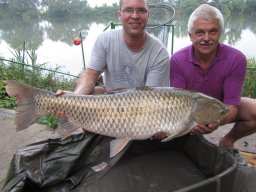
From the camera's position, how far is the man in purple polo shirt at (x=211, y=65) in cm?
245

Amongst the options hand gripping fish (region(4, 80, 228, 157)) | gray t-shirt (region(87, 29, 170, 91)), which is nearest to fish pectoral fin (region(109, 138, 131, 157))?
hand gripping fish (region(4, 80, 228, 157))

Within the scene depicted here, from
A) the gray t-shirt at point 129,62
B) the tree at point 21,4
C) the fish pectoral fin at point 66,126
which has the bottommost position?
the tree at point 21,4

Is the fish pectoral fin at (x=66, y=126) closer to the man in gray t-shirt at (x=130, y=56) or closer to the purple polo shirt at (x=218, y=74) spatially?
the man in gray t-shirt at (x=130, y=56)

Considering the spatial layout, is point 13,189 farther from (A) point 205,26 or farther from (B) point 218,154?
(A) point 205,26

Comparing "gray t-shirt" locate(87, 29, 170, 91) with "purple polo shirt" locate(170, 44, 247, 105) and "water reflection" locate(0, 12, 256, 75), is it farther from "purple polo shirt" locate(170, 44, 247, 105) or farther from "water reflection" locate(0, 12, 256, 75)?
"water reflection" locate(0, 12, 256, 75)

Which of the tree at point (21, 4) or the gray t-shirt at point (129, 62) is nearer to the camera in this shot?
the gray t-shirt at point (129, 62)

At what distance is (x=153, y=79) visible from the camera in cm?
262

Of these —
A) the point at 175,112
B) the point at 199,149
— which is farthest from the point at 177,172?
the point at 175,112

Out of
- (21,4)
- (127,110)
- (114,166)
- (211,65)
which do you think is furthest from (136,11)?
(21,4)

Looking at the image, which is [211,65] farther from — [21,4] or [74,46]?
[21,4]

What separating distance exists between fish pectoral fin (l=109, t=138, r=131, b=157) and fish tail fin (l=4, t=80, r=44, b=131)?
1.62 ft

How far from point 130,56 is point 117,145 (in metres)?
0.89

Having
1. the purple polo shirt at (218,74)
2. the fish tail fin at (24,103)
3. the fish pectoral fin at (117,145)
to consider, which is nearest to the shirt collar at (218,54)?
the purple polo shirt at (218,74)

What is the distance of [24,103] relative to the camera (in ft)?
6.78
